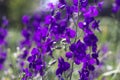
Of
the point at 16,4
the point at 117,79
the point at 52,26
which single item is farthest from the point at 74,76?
the point at 16,4

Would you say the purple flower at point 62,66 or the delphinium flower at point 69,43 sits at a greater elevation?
the delphinium flower at point 69,43

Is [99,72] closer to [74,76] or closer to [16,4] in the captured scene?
[74,76]

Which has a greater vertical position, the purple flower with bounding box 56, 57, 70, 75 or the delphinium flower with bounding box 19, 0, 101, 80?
the delphinium flower with bounding box 19, 0, 101, 80

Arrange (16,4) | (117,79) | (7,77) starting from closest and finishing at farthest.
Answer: (117,79) → (7,77) → (16,4)

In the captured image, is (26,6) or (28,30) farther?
(26,6)

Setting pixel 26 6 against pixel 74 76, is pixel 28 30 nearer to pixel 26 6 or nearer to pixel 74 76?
pixel 74 76

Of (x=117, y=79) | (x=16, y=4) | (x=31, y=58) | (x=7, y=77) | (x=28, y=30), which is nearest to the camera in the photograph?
(x=31, y=58)

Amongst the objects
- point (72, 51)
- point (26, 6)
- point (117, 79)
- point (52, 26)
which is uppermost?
point (26, 6)

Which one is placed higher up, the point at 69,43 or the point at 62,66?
the point at 69,43

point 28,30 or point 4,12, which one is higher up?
point 4,12
